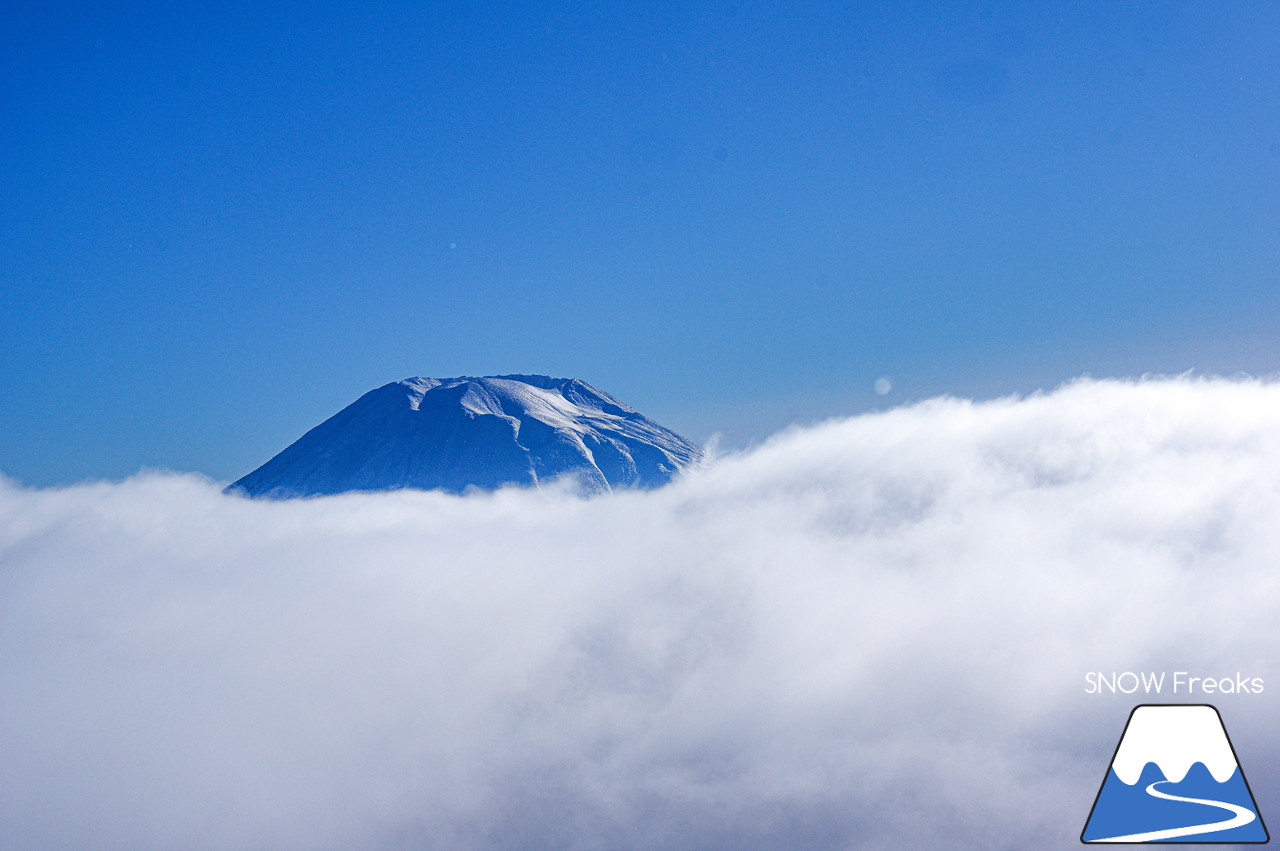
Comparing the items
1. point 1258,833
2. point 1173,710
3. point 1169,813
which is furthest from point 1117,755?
point 1173,710

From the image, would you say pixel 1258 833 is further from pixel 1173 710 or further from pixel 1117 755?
pixel 1173 710

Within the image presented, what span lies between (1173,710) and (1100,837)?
25.5m

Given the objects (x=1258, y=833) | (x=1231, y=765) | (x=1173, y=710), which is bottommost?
(x=1258, y=833)

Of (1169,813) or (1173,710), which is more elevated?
(1173,710)

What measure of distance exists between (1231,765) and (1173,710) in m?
23.5

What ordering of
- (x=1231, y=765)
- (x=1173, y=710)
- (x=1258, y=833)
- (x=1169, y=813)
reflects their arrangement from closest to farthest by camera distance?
(x=1258, y=833), (x=1231, y=765), (x=1169, y=813), (x=1173, y=710)

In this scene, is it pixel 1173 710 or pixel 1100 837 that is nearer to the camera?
pixel 1100 837

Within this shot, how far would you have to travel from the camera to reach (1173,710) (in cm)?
7862

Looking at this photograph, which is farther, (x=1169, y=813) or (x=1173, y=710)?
(x=1173, y=710)

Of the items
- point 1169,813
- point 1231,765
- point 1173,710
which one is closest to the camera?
point 1231,765

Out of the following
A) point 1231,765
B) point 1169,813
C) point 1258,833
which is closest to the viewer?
point 1258,833

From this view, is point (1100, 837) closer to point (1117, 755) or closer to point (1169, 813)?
point (1169, 813)

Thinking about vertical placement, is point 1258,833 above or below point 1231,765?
below

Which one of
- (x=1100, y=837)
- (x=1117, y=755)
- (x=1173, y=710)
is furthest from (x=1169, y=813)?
(x=1173, y=710)
